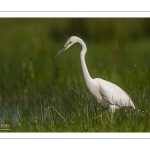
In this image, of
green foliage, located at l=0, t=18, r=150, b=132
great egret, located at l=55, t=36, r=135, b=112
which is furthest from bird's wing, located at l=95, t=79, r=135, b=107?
green foliage, located at l=0, t=18, r=150, b=132

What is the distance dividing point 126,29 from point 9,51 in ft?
6.94

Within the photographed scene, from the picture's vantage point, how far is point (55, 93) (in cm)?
775

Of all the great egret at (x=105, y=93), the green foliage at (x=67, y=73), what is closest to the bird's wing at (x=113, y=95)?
the great egret at (x=105, y=93)

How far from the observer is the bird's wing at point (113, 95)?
269 inches

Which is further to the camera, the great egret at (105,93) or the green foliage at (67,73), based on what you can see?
the great egret at (105,93)

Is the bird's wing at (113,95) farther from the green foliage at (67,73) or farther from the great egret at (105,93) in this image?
the green foliage at (67,73)

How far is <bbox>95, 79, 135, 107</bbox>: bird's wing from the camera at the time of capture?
22.4 feet

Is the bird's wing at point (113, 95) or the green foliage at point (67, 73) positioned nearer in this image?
the green foliage at point (67, 73)

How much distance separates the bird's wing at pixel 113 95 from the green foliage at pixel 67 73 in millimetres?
143

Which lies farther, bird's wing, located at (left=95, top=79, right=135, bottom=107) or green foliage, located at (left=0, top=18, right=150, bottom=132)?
bird's wing, located at (left=95, top=79, right=135, bottom=107)

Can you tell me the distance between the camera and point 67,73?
9.04 meters

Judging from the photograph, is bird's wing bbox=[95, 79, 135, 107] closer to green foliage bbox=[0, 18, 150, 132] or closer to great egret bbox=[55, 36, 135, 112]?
great egret bbox=[55, 36, 135, 112]

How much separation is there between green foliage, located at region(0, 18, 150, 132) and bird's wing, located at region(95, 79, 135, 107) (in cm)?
14
